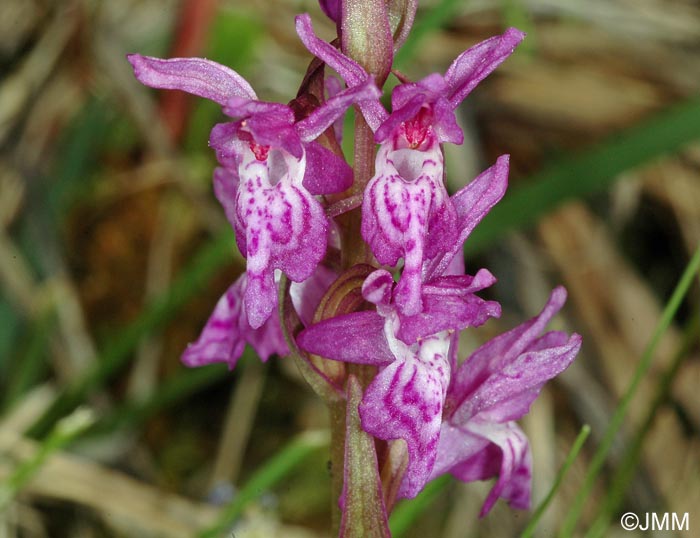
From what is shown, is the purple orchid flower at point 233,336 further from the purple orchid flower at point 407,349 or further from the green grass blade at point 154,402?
the green grass blade at point 154,402

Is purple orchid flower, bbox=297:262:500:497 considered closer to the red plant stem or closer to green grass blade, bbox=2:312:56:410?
green grass blade, bbox=2:312:56:410

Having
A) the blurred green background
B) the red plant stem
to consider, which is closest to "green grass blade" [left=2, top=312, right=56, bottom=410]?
the blurred green background

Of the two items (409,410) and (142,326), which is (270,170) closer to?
(409,410)

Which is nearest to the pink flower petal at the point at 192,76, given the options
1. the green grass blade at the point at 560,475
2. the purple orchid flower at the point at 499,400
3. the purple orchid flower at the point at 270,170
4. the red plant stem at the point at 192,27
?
the purple orchid flower at the point at 270,170

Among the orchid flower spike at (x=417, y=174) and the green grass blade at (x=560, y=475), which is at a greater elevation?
the orchid flower spike at (x=417, y=174)

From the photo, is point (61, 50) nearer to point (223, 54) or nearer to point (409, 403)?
point (223, 54)

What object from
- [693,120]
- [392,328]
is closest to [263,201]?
[392,328]
